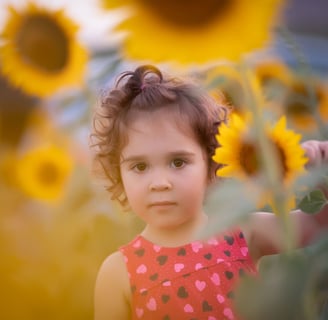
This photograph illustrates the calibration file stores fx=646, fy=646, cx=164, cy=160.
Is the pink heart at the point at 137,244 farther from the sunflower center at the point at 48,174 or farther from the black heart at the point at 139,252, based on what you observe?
the sunflower center at the point at 48,174

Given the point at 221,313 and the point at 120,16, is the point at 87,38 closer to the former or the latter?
the point at 120,16

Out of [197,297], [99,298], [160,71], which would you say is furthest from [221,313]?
[160,71]

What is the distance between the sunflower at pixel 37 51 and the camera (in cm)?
72

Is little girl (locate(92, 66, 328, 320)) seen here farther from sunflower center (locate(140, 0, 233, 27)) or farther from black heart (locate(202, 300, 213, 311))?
sunflower center (locate(140, 0, 233, 27))

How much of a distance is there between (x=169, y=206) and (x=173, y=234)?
0.04 metres

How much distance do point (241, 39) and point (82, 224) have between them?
0.32 m

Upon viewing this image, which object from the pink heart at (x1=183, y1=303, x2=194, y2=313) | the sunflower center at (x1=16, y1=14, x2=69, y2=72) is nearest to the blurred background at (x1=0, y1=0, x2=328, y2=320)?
the sunflower center at (x1=16, y1=14, x2=69, y2=72)

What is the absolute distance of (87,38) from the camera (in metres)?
0.69

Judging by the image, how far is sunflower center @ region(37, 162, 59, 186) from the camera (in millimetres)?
777

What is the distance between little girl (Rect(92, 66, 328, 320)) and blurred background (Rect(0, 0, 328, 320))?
0.08 ft

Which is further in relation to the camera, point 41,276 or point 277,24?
point 41,276

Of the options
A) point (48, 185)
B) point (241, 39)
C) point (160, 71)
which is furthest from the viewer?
point (48, 185)

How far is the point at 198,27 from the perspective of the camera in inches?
22.0

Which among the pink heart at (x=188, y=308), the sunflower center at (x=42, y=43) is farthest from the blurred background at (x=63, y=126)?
the pink heart at (x=188, y=308)
